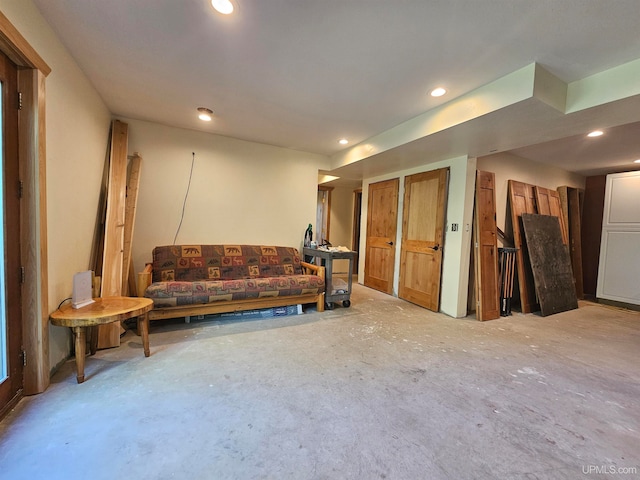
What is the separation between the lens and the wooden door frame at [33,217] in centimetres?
160

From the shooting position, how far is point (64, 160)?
202cm

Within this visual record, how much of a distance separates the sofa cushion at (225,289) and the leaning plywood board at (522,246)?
10.0 ft

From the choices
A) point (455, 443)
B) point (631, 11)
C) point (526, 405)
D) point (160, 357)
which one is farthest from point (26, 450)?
point (631, 11)

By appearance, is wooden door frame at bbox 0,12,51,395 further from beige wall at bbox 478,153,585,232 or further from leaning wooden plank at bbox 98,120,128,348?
beige wall at bbox 478,153,585,232

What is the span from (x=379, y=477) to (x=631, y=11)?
2.80 meters

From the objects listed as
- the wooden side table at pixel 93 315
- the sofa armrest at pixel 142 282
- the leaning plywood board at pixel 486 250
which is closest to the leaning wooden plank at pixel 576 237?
the leaning plywood board at pixel 486 250

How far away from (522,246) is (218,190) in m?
4.77

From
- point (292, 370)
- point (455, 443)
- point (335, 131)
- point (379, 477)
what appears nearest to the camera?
point (379, 477)

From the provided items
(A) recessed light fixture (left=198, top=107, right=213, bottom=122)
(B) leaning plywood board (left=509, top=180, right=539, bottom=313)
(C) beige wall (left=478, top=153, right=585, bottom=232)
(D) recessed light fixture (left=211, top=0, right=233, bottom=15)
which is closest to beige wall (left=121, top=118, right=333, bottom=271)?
(A) recessed light fixture (left=198, top=107, right=213, bottom=122)

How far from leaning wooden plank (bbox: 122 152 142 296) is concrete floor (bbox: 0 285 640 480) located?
0.76 metres

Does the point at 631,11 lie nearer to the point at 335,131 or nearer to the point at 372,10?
the point at 372,10

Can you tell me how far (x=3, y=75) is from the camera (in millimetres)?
1458

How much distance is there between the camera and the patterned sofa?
2.79 m

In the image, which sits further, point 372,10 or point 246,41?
point 246,41
